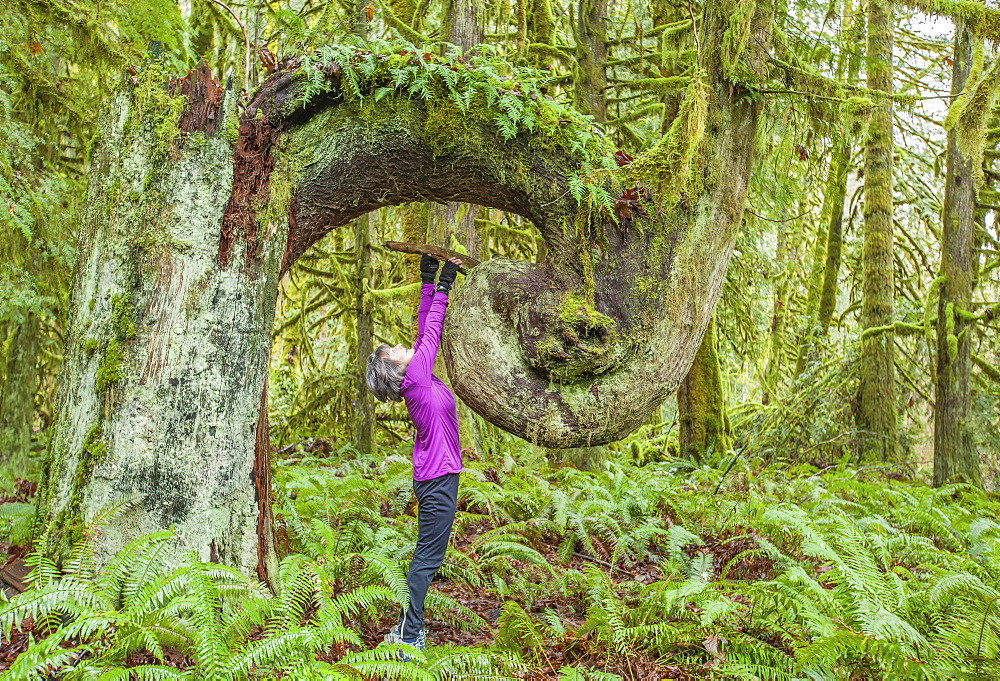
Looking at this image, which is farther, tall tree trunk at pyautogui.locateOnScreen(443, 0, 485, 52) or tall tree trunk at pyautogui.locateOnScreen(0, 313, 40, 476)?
tall tree trunk at pyautogui.locateOnScreen(443, 0, 485, 52)

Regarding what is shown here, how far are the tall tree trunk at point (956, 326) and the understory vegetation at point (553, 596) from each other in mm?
1390

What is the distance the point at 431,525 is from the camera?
401cm

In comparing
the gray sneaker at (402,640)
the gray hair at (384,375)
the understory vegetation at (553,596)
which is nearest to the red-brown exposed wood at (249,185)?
the gray hair at (384,375)

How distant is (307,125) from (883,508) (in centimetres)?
658

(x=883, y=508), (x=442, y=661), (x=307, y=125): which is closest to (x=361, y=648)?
(x=442, y=661)

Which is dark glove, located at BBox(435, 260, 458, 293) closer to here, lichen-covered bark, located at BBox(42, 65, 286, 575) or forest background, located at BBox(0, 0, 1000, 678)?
forest background, located at BBox(0, 0, 1000, 678)

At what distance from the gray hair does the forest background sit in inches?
42.1

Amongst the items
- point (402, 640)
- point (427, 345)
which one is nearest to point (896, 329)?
point (427, 345)

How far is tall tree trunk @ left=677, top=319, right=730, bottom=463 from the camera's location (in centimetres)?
916

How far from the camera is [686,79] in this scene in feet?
21.6

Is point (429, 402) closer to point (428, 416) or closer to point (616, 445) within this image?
point (428, 416)

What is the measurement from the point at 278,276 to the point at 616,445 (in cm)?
873

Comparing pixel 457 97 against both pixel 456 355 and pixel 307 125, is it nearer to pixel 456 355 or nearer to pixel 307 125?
pixel 307 125

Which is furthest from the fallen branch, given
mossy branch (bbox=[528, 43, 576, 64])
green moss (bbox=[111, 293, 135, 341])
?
mossy branch (bbox=[528, 43, 576, 64])
